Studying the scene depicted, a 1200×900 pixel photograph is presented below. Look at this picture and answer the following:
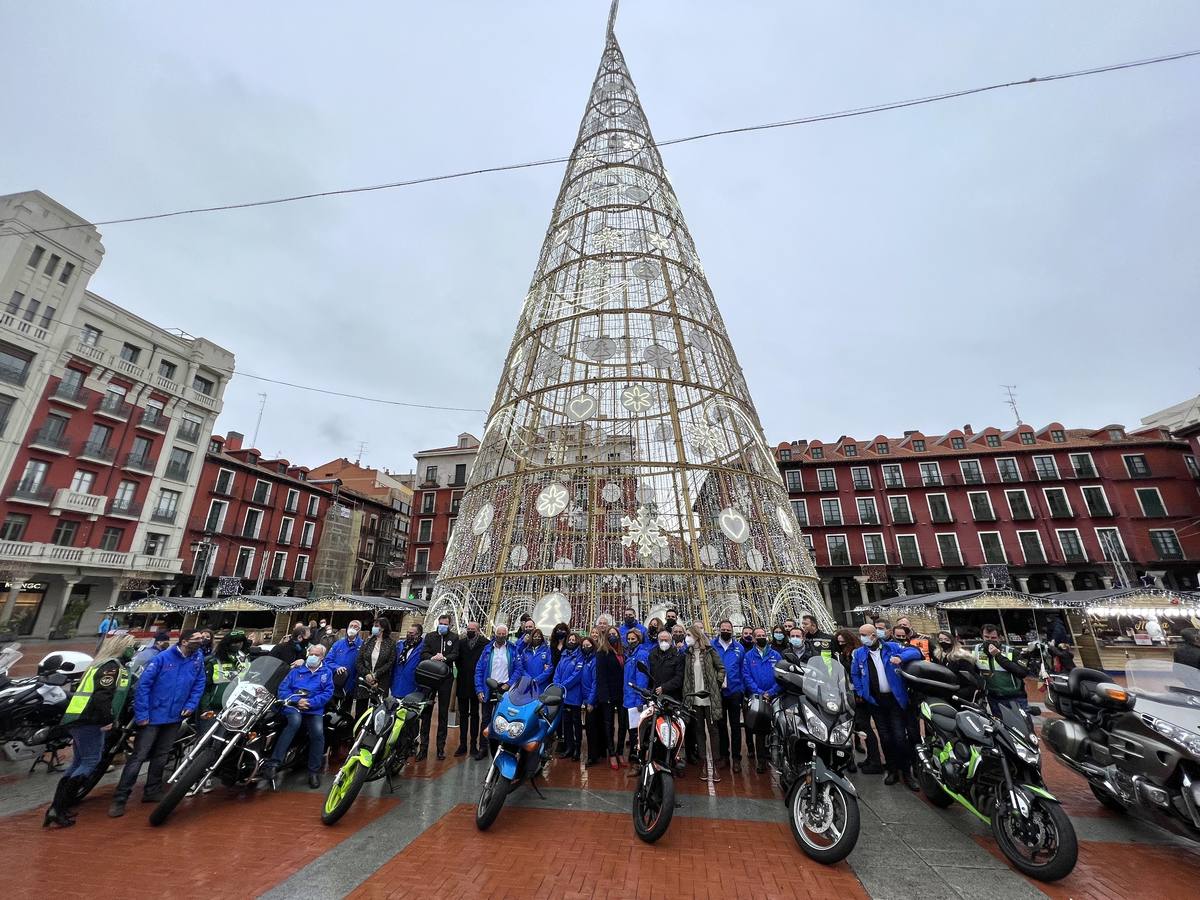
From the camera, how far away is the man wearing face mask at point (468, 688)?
21.0 feet

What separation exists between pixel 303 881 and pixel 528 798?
208 centimetres

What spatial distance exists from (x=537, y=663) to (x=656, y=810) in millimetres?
2365

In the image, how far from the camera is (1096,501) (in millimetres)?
31078

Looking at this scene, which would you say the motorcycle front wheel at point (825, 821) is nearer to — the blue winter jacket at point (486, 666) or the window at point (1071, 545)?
the blue winter jacket at point (486, 666)

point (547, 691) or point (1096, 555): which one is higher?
point (1096, 555)

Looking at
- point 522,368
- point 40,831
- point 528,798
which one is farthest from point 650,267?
point 40,831

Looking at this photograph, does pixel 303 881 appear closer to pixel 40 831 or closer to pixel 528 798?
pixel 528 798

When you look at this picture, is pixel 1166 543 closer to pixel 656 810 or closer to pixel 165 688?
pixel 656 810

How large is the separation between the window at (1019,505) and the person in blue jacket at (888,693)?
35.6 meters

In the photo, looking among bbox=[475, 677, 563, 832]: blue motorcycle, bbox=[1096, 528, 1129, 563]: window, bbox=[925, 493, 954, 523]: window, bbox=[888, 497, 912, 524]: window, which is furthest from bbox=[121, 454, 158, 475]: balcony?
bbox=[1096, 528, 1129, 563]: window

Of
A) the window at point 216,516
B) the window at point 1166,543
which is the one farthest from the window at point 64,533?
the window at point 1166,543

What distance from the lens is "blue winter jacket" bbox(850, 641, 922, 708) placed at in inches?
205

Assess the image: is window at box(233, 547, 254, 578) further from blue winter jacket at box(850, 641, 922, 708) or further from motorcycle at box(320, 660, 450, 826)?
blue winter jacket at box(850, 641, 922, 708)

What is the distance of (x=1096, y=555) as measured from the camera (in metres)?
30.0
